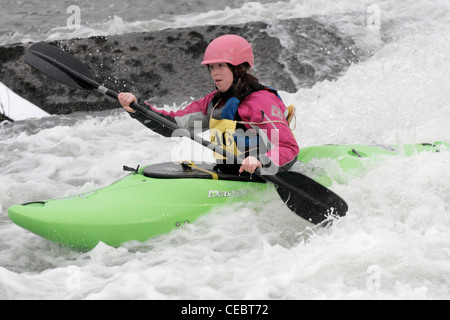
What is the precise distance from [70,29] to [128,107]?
6.31 metres

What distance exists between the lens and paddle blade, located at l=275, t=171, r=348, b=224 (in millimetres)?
3299

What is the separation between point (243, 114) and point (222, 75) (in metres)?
0.25

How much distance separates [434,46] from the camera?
22.2 feet

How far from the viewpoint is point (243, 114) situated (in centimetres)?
334

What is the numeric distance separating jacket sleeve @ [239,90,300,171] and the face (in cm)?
15

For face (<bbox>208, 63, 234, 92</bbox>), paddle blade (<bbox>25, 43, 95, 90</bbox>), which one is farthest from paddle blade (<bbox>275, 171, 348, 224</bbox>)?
paddle blade (<bbox>25, 43, 95, 90</bbox>)

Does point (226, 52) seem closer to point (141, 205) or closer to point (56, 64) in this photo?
point (141, 205)

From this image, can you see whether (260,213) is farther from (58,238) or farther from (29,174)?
(29,174)

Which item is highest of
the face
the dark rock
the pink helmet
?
the dark rock

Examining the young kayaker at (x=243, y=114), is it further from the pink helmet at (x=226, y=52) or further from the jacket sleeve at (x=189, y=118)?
the jacket sleeve at (x=189, y=118)

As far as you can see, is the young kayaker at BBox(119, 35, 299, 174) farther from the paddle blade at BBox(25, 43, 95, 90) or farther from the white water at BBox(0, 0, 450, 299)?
the paddle blade at BBox(25, 43, 95, 90)
